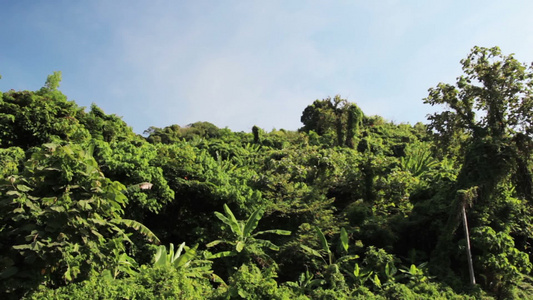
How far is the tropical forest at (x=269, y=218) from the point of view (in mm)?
5754

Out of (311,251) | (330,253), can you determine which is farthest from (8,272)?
(330,253)

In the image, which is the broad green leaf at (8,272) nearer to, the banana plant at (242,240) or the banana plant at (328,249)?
the banana plant at (242,240)

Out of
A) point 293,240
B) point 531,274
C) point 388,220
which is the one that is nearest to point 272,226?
point 293,240

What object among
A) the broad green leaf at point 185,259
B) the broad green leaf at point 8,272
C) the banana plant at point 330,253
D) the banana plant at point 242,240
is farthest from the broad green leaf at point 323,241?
the broad green leaf at point 8,272

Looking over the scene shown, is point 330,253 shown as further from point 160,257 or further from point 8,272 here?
point 8,272

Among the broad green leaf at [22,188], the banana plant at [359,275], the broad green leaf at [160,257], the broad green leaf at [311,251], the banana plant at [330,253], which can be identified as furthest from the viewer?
the broad green leaf at [311,251]

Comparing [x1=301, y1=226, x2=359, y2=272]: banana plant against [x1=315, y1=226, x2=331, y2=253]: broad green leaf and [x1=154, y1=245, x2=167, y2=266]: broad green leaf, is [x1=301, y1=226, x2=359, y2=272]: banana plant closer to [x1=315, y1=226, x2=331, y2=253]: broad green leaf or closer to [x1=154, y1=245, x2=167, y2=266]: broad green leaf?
[x1=315, y1=226, x2=331, y2=253]: broad green leaf

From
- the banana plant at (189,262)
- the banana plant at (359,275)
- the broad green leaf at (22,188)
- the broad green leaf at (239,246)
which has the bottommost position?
the banana plant at (359,275)

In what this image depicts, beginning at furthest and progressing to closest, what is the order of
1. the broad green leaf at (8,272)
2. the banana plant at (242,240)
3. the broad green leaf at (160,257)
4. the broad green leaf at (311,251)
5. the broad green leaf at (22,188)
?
the broad green leaf at (311,251) < the banana plant at (242,240) < the broad green leaf at (160,257) < the broad green leaf at (22,188) < the broad green leaf at (8,272)

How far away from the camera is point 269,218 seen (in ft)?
37.4

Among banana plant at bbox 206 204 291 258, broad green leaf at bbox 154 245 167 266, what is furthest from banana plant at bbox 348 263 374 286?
Result: broad green leaf at bbox 154 245 167 266

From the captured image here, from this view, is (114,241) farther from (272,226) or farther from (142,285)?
(272,226)

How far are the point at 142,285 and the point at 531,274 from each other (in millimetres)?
9567

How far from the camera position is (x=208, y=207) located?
11.0 metres
